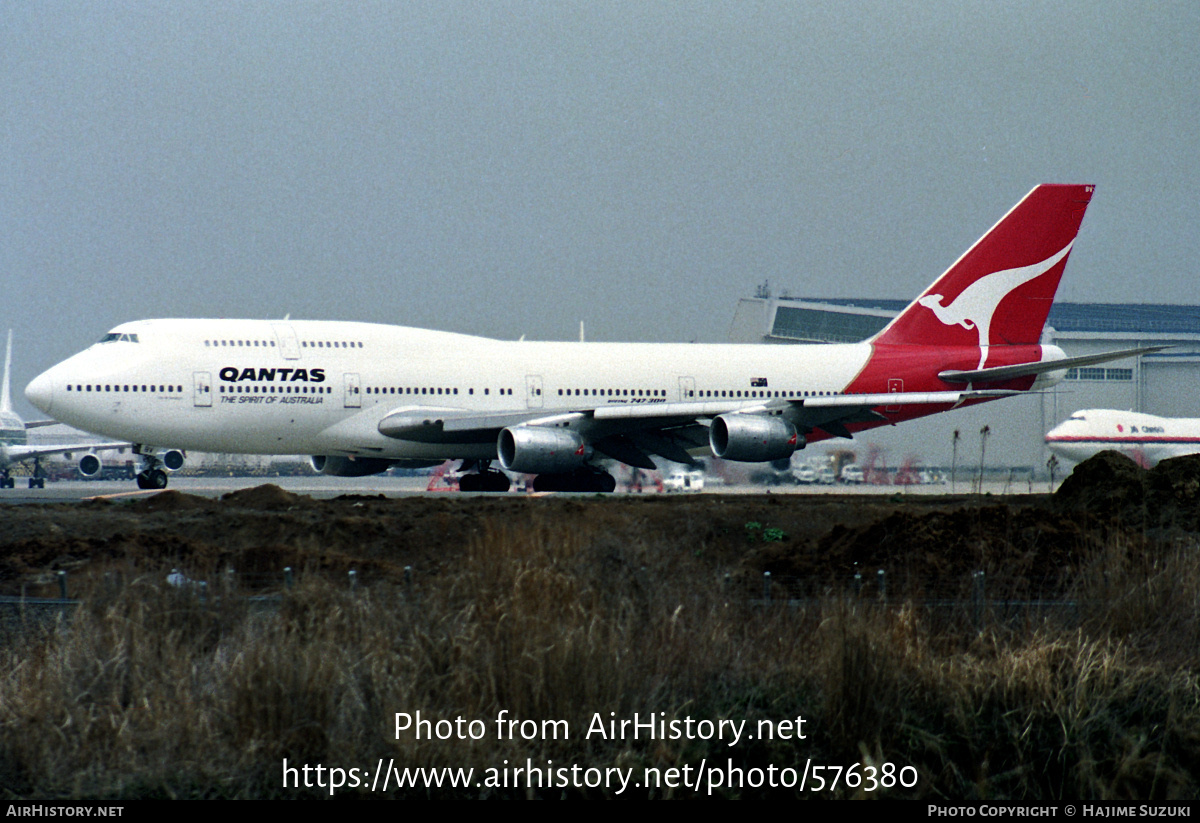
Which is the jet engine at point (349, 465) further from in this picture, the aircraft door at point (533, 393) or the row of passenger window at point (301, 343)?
the aircraft door at point (533, 393)

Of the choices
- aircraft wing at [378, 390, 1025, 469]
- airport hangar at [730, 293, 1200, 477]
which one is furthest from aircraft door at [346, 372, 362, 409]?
airport hangar at [730, 293, 1200, 477]

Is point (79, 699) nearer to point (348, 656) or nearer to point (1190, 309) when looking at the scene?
point (348, 656)

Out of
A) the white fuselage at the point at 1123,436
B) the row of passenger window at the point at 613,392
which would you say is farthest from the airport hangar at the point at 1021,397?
the row of passenger window at the point at 613,392

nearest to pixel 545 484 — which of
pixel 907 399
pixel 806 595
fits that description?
pixel 907 399

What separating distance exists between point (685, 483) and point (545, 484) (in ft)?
21.8

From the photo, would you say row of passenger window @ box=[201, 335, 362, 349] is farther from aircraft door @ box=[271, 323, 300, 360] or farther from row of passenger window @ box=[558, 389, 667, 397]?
row of passenger window @ box=[558, 389, 667, 397]

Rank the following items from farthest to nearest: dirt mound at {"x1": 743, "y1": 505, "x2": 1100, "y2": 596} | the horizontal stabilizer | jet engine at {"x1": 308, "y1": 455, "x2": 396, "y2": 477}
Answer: jet engine at {"x1": 308, "y1": 455, "x2": 396, "y2": 477} → the horizontal stabilizer → dirt mound at {"x1": 743, "y1": 505, "x2": 1100, "y2": 596}

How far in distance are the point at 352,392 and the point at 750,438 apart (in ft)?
29.9

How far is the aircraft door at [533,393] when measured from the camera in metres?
30.4

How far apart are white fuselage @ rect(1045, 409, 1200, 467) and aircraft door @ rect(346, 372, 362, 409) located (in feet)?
95.5

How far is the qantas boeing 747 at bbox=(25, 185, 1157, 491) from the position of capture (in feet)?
89.9

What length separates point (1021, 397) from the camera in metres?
55.7

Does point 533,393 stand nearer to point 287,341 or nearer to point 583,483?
point 583,483

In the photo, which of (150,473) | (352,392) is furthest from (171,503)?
(150,473)
